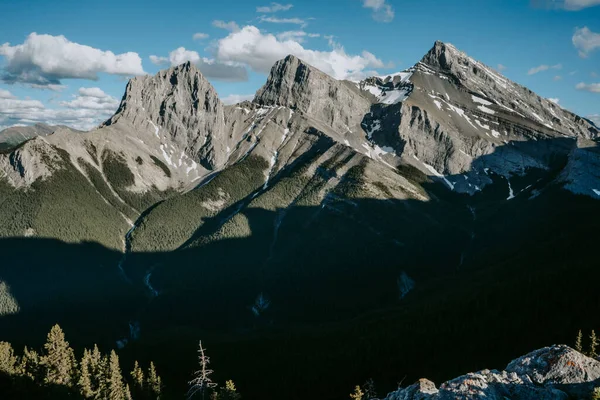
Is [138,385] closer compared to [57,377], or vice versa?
[57,377]

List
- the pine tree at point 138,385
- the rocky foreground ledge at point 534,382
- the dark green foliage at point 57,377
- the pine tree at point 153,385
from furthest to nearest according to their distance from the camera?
the pine tree at point 153,385 < the pine tree at point 138,385 < the dark green foliage at point 57,377 < the rocky foreground ledge at point 534,382

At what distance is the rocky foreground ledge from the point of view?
2734 cm

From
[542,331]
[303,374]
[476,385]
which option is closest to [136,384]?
[303,374]

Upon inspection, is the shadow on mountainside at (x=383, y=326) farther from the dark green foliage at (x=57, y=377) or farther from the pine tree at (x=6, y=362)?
the pine tree at (x=6, y=362)

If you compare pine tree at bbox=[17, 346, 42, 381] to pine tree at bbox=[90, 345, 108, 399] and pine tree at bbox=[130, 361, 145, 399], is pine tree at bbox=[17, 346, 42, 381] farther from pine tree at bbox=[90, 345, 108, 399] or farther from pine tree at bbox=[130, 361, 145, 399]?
pine tree at bbox=[130, 361, 145, 399]

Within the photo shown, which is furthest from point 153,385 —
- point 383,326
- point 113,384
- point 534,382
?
point 534,382

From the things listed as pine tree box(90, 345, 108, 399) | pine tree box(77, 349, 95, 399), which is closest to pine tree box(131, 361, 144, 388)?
pine tree box(90, 345, 108, 399)

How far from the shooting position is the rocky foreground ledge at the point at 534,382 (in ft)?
89.7

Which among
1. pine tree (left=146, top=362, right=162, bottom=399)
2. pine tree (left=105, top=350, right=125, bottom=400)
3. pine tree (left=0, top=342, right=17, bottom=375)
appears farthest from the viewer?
pine tree (left=146, top=362, right=162, bottom=399)

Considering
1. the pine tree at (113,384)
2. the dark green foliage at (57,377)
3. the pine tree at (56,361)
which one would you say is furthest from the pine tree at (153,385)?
the pine tree at (56,361)

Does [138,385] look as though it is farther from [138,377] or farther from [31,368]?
[31,368]

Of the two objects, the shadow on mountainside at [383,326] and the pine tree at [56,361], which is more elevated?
the pine tree at [56,361]

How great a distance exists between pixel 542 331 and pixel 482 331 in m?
15.3

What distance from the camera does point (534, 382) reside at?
2928 centimetres
